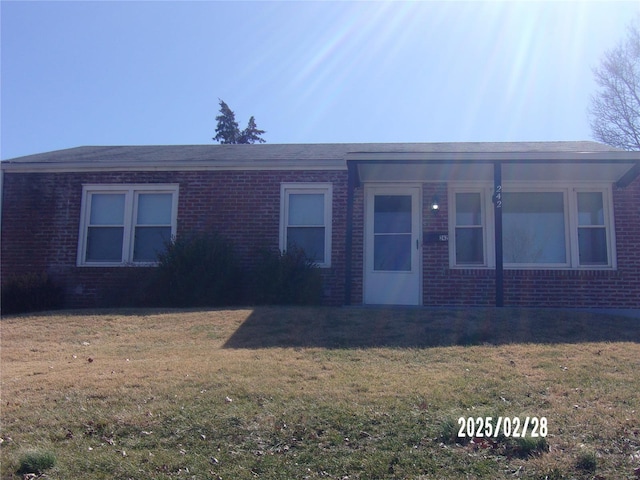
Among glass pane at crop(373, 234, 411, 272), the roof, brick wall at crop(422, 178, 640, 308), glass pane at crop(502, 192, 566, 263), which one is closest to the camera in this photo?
the roof

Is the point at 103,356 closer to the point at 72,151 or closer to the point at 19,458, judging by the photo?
the point at 19,458

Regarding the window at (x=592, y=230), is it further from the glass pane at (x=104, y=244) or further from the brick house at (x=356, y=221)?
the glass pane at (x=104, y=244)

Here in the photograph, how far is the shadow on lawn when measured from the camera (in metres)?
7.63

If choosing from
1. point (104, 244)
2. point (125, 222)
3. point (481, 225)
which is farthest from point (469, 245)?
point (104, 244)

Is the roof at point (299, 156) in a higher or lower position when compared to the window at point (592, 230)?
higher

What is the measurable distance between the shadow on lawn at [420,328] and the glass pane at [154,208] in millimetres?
3731

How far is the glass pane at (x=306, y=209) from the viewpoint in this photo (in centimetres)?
1216

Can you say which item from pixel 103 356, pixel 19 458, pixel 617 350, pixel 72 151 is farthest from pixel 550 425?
pixel 72 151

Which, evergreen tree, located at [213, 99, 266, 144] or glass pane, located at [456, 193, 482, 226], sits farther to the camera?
evergreen tree, located at [213, 99, 266, 144]

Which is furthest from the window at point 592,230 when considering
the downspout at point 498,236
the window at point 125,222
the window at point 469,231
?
the window at point 125,222

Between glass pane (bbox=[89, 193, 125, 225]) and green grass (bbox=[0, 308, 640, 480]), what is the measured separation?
428cm

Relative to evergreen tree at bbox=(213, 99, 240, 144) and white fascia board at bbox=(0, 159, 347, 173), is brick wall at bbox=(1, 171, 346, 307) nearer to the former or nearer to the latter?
white fascia board at bbox=(0, 159, 347, 173)

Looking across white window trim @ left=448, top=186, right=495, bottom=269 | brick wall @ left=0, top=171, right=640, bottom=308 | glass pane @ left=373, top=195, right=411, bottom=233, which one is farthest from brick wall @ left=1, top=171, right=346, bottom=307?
white window trim @ left=448, top=186, right=495, bottom=269
